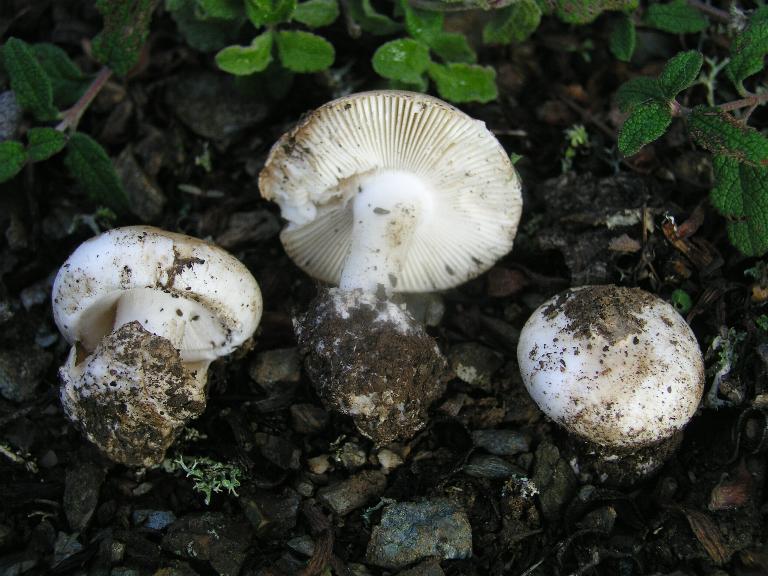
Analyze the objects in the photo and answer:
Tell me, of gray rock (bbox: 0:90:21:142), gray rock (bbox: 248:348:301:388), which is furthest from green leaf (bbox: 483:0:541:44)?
gray rock (bbox: 0:90:21:142)

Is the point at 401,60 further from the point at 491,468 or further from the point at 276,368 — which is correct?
the point at 491,468

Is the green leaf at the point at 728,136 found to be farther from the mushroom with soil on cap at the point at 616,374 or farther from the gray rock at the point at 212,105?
the gray rock at the point at 212,105

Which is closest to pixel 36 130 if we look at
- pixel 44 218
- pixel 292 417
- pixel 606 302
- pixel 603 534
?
pixel 44 218

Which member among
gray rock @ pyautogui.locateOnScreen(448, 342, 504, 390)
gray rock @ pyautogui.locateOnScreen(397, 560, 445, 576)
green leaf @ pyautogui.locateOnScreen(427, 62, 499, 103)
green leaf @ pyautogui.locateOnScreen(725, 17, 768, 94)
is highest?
green leaf @ pyautogui.locateOnScreen(725, 17, 768, 94)

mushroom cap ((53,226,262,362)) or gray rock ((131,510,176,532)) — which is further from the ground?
mushroom cap ((53,226,262,362))

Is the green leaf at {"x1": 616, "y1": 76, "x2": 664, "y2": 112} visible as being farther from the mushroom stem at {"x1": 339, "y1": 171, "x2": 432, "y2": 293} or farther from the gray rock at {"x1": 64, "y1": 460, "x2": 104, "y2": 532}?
the gray rock at {"x1": 64, "y1": 460, "x2": 104, "y2": 532}

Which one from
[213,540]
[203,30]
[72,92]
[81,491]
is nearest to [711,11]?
[203,30]

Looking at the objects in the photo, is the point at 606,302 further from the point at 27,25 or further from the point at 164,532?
the point at 27,25

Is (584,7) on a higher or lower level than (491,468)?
higher
